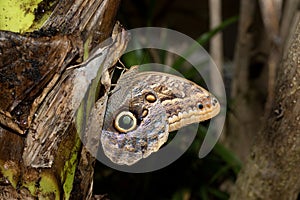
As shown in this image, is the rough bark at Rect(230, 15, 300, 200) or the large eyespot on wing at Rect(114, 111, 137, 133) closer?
the large eyespot on wing at Rect(114, 111, 137, 133)

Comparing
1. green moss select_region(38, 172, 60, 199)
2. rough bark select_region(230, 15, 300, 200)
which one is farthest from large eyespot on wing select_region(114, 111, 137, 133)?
rough bark select_region(230, 15, 300, 200)

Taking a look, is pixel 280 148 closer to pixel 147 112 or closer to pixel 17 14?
pixel 147 112

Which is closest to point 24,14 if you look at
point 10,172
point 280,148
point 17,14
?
point 17,14

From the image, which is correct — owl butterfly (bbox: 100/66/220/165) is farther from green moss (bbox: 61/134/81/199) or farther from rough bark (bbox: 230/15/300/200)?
rough bark (bbox: 230/15/300/200)

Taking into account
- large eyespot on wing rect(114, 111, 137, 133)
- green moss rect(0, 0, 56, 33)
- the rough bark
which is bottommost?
the rough bark

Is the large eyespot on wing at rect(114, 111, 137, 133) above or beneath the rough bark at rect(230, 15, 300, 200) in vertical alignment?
above
